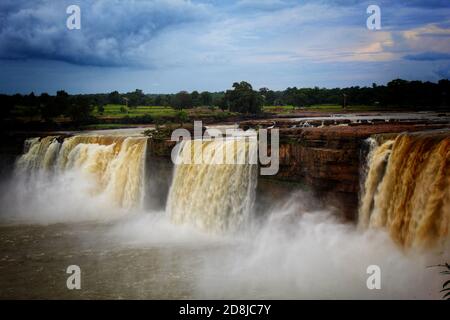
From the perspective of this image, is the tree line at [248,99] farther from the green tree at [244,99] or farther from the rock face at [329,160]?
the rock face at [329,160]

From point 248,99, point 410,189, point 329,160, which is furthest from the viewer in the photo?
point 248,99

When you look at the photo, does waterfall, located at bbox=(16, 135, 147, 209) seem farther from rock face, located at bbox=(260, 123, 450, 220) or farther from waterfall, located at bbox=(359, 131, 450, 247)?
waterfall, located at bbox=(359, 131, 450, 247)

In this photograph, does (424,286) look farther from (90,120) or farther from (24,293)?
(90,120)

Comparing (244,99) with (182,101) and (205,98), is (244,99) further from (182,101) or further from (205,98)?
(205,98)

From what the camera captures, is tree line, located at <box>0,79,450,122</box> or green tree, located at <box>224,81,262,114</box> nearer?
tree line, located at <box>0,79,450,122</box>

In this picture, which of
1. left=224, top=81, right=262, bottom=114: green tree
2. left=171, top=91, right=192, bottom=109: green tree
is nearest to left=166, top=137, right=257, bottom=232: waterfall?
left=224, top=81, right=262, bottom=114: green tree

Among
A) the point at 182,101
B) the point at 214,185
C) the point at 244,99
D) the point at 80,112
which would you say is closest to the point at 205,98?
the point at 182,101
